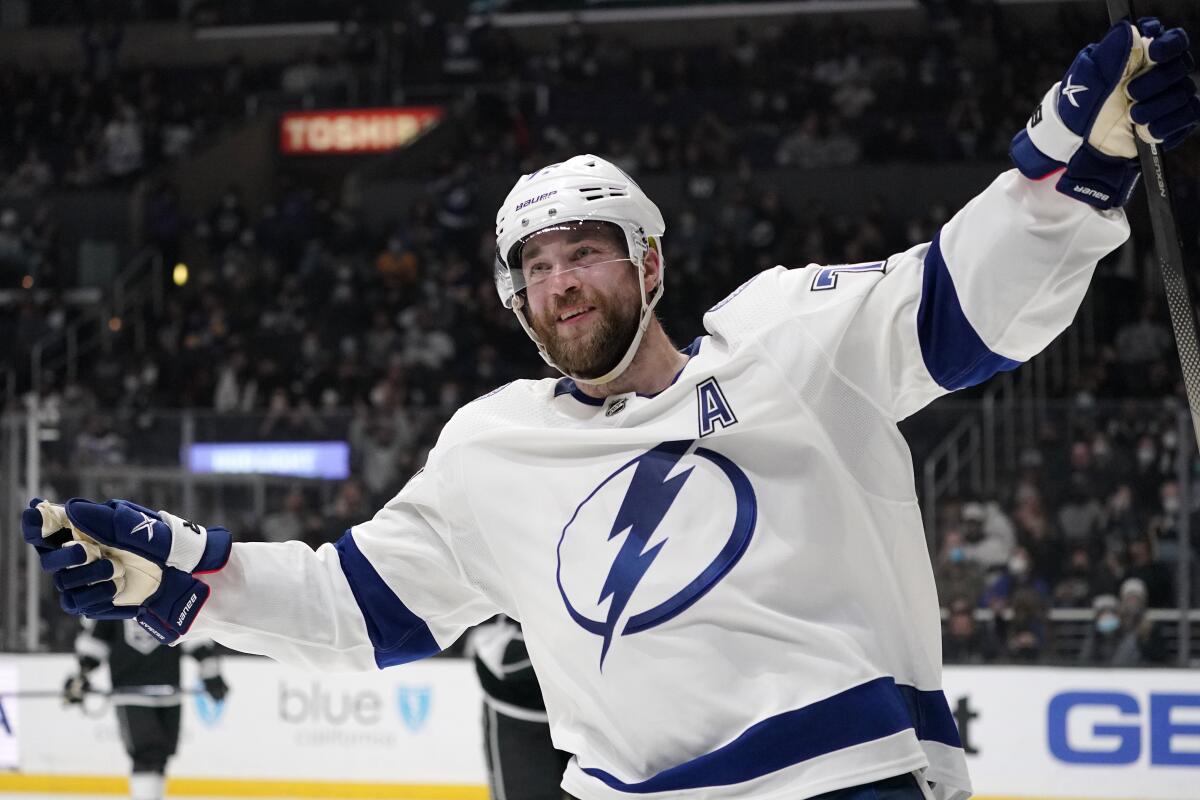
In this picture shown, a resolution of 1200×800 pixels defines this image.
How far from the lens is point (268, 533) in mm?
8242

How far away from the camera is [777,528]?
6.82ft

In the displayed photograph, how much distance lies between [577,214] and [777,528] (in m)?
0.55

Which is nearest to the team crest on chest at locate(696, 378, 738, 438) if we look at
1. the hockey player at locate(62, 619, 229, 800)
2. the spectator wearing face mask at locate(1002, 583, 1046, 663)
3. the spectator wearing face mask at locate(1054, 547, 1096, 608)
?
the hockey player at locate(62, 619, 229, 800)

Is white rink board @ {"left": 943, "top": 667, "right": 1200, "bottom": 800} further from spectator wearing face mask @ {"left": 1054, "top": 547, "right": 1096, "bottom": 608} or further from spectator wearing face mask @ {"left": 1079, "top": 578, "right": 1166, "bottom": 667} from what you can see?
spectator wearing face mask @ {"left": 1054, "top": 547, "right": 1096, "bottom": 608}

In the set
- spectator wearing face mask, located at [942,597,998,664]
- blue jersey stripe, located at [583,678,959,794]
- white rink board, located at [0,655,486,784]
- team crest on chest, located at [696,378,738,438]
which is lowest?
white rink board, located at [0,655,486,784]

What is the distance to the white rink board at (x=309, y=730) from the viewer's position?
24.2 feet

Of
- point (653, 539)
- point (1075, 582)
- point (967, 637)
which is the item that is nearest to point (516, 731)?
point (653, 539)

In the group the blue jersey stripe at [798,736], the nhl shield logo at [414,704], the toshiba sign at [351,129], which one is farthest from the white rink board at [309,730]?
the toshiba sign at [351,129]

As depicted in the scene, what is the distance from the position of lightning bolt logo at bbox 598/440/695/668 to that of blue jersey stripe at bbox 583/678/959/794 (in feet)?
A: 0.65

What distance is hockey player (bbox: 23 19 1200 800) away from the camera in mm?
1949

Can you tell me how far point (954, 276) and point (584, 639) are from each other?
26.0 inches

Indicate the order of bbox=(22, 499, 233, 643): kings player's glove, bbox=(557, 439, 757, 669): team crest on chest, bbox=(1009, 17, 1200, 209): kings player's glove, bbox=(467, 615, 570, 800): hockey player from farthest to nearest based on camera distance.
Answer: bbox=(467, 615, 570, 800): hockey player → bbox=(22, 499, 233, 643): kings player's glove → bbox=(557, 439, 757, 669): team crest on chest → bbox=(1009, 17, 1200, 209): kings player's glove

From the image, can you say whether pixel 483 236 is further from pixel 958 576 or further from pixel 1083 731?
pixel 1083 731

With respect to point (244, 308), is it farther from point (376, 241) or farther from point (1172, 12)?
A: point (1172, 12)
